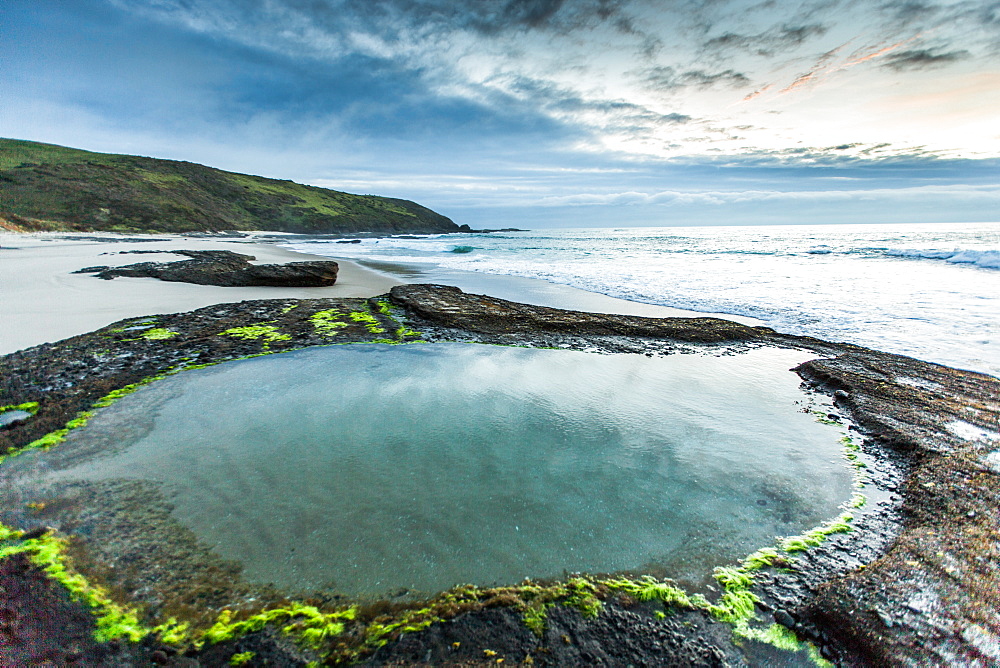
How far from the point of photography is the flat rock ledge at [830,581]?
2.06 m

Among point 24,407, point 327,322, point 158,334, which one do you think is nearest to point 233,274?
point 158,334

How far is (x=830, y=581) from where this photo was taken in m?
2.59

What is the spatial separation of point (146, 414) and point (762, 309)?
13.5 meters

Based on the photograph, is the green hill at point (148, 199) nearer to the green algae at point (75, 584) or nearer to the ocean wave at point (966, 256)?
the green algae at point (75, 584)

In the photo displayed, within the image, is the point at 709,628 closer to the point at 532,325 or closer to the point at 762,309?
the point at 532,325

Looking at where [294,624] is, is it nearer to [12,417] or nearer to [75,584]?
[75,584]

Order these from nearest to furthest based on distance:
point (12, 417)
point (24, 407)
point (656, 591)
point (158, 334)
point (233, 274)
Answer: point (656, 591) → point (12, 417) → point (24, 407) → point (158, 334) → point (233, 274)

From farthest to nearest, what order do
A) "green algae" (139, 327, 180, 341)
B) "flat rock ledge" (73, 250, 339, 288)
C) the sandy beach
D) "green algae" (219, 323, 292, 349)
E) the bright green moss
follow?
1. "flat rock ledge" (73, 250, 339, 288)
2. "green algae" (219, 323, 292, 349)
3. the sandy beach
4. "green algae" (139, 327, 180, 341)
5. the bright green moss

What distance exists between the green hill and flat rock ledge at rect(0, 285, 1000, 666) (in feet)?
150

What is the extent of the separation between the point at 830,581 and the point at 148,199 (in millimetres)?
72705

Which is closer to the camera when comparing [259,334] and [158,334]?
[158,334]

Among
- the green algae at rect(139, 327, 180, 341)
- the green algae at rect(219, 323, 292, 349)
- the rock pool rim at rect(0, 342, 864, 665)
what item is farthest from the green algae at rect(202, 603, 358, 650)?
the green algae at rect(139, 327, 180, 341)

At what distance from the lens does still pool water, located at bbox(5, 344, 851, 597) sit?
2.75 metres

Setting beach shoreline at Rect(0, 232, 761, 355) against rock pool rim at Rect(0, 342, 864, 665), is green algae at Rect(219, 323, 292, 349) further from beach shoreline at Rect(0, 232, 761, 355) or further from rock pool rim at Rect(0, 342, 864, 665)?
rock pool rim at Rect(0, 342, 864, 665)
